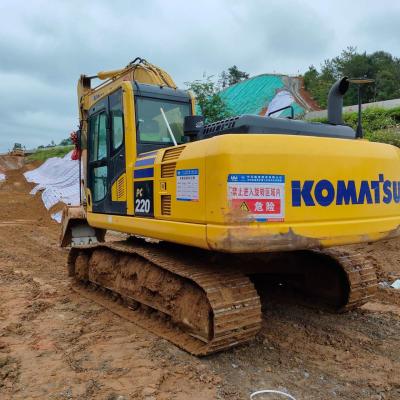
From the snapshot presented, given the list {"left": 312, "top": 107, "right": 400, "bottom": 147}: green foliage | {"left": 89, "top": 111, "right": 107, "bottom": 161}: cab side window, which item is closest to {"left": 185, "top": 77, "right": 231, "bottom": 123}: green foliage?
{"left": 312, "top": 107, "right": 400, "bottom": 147}: green foliage

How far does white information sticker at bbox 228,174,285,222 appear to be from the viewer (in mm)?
3299

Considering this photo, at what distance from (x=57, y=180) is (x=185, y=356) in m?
19.3

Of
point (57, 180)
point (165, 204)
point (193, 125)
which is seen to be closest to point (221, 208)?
point (165, 204)

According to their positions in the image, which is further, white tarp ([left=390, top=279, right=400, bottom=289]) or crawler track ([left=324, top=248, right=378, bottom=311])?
white tarp ([left=390, top=279, right=400, bottom=289])

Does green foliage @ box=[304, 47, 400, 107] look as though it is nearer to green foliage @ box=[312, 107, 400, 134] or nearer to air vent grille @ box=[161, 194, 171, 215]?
green foliage @ box=[312, 107, 400, 134]

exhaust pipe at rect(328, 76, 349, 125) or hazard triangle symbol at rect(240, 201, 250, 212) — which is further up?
exhaust pipe at rect(328, 76, 349, 125)

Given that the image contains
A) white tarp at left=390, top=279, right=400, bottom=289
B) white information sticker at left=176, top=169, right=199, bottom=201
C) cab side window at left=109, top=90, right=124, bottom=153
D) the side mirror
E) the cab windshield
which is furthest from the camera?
white tarp at left=390, top=279, right=400, bottom=289

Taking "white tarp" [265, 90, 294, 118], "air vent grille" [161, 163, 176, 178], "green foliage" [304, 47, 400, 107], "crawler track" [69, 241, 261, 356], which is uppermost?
"green foliage" [304, 47, 400, 107]

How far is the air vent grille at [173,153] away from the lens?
3941 millimetres

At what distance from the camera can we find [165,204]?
408 cm

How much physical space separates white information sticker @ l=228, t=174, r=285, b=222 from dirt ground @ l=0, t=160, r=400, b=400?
1.30 metres

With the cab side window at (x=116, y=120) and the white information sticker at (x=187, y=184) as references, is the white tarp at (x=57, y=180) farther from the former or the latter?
the white information sticker at (x=187, y=184)

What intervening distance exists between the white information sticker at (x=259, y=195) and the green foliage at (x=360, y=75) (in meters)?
22.8

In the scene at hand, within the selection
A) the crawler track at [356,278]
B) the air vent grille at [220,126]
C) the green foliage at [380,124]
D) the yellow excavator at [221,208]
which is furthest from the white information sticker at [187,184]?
the green foliage at [380,124]
